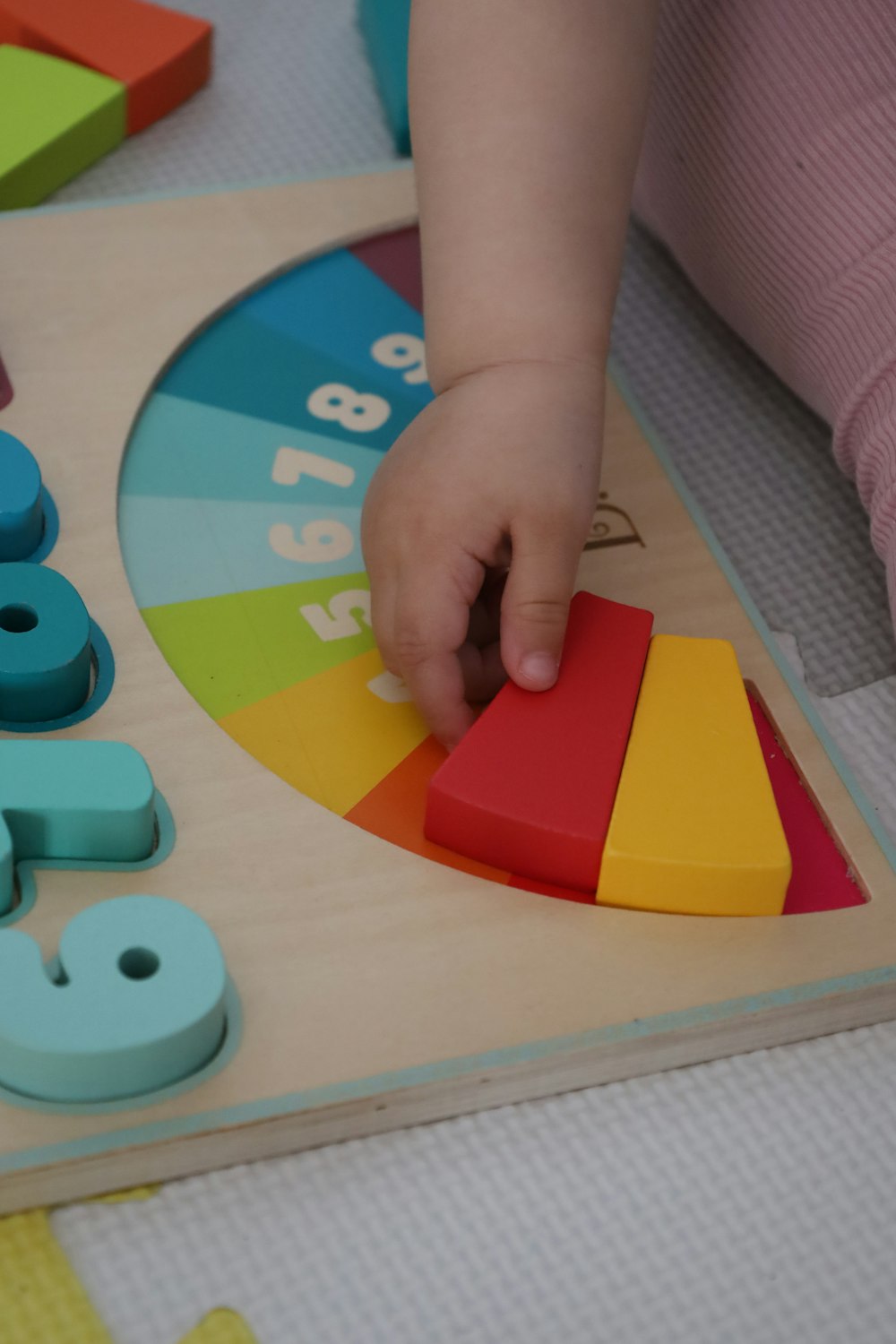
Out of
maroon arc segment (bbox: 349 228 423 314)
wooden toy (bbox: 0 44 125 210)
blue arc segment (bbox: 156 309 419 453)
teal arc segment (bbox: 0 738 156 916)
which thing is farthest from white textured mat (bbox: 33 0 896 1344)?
wooden toy (bbox: 0 44 125 210)

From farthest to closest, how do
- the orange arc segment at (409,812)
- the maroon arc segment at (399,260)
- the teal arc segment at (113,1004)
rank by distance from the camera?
the maroon arc segment at (399,260)
the orange arc segment at (409,812)
the teal arc segment at (113,1004)

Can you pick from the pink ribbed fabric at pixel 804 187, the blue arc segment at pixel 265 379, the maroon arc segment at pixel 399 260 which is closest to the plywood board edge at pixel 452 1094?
the pink ribbed fabric at pixel 804 187

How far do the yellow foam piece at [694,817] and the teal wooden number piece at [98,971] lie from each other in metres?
0.17

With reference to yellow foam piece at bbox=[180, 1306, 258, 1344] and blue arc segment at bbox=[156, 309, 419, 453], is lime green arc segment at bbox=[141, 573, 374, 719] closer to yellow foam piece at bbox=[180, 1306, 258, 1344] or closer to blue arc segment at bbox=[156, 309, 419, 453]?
blue arc segment at bbox=[156, 309, 419, 453]

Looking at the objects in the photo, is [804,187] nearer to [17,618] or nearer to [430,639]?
[430,639]

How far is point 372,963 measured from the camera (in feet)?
1.66

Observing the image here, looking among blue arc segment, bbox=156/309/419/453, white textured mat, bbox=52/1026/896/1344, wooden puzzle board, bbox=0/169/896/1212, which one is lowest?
white textured mat, bbox=52/1026/896/1344

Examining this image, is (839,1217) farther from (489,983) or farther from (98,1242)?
(98,1242)

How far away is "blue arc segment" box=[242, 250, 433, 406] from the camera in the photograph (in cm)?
75

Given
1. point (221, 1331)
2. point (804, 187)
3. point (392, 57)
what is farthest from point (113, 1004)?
point (392, 57)

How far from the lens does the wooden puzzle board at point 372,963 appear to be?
472 mm

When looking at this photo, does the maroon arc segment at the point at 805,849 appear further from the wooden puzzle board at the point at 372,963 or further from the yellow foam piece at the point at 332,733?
the yellow foam piece at the point at 332,733

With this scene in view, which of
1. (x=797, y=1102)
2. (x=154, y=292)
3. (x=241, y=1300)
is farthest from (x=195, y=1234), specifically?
(x=154, y=292)

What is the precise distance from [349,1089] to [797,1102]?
0.18 meters
